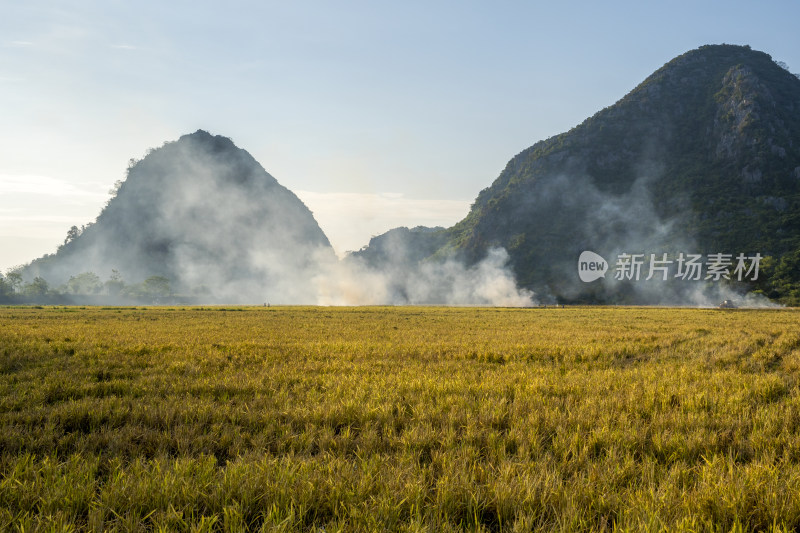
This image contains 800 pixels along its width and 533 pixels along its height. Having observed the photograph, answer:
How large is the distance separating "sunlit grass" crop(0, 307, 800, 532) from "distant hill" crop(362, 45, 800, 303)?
112 meters

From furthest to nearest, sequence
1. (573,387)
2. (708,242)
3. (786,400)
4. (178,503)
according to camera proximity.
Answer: (708,242) → (573,387) → (786,400) → (178,503)

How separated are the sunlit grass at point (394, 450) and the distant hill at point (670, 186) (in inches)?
4399

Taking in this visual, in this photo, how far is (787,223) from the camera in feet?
369

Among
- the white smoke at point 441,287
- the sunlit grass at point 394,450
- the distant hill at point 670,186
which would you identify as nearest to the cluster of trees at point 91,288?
the white smoke at point 441,287

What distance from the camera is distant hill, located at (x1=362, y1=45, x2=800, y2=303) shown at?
11944 cm

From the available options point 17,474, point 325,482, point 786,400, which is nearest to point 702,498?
point 325,482

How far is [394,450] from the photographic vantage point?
4.35 metres

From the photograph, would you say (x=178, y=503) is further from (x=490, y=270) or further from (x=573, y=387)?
(x=490, y=270)

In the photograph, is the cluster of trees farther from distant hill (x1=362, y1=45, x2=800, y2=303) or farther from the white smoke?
distant hill (x1=362, y1=45, x2=800, y2=303)

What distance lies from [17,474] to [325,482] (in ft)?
8.79

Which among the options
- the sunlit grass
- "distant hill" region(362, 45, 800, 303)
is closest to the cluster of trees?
"distant hill" region(362, 45, 800, 303)

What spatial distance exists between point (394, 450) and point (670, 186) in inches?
7062

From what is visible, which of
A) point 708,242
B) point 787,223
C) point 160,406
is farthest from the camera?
point 708,242

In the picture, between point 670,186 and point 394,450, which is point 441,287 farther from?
point 394,450
